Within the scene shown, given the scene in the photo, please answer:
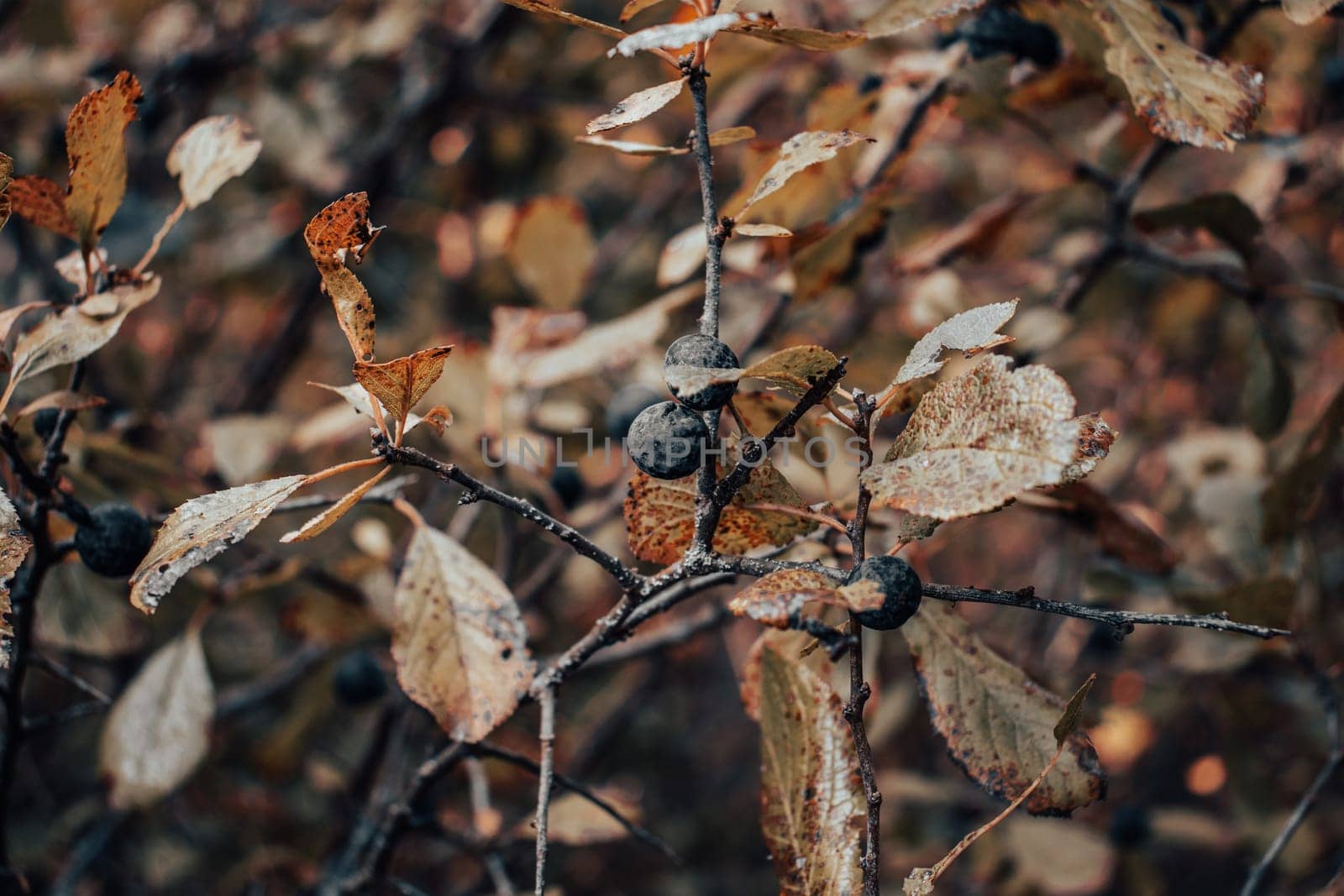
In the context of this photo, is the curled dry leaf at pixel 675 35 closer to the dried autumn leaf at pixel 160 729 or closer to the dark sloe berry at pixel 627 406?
the dark sloe berry at pixel 627 406

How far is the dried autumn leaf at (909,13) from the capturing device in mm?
813

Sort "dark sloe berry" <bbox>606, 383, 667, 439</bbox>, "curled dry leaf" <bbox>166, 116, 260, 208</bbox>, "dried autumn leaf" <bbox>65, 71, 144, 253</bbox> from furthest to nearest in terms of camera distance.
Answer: "dark sloe berry" <bbox>606, 383, 667, 439</bbox>, "curled dry leaf" <bbox>166, 116, 260, 208</bbox>, "dried autumn leaf" <bbox>65, 71, 144, 253</bbox>

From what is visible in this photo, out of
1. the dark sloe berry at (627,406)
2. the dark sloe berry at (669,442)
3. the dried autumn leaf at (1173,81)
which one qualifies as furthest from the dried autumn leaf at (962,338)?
the dark sloe berry at (627,406)

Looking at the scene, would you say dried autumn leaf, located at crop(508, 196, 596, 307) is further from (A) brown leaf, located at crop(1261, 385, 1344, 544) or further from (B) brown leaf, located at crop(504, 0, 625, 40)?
(A) brown leaf, located at crop(1261, 385, 1344, 544)

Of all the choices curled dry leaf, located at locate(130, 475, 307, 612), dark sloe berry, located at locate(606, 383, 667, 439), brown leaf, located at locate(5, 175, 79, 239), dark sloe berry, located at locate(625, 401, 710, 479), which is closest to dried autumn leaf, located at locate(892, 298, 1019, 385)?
dark sloe berry, located at locate(625, 401, 710, 479)

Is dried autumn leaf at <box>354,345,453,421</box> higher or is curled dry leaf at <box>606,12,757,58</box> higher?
curled dry leaf at <box>606,12,757,58</box>

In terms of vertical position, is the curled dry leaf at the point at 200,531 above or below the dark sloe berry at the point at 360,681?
above

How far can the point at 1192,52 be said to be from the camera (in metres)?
0.82

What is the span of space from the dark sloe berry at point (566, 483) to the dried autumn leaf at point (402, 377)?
2.07 ft

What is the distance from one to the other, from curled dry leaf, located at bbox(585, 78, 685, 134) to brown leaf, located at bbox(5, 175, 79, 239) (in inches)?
19.0

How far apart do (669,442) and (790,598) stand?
0.13 metres

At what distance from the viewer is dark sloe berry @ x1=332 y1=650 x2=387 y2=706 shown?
1275 millimetres

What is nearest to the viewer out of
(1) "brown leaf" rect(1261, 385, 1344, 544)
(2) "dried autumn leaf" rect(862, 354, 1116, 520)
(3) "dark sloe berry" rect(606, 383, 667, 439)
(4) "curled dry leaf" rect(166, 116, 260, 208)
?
(2) "dried autumn leaf" rect(862, 354, 1116, 520)

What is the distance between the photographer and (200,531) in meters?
0.62
